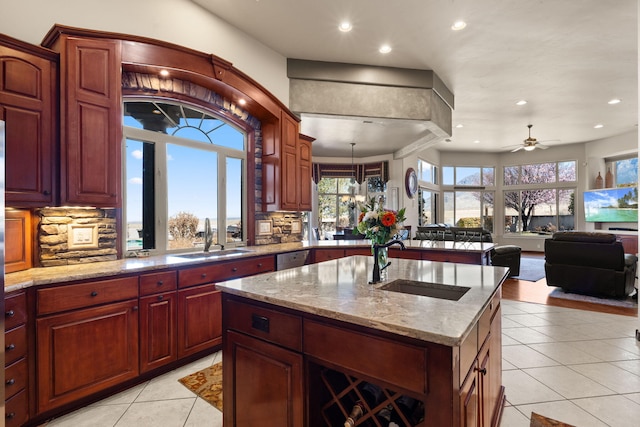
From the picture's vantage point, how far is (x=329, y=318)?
49.6 inches

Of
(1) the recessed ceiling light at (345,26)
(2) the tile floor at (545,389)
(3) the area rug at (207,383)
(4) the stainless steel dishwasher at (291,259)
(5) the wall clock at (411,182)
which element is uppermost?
(1) the recessed ceiling light at (345,26)

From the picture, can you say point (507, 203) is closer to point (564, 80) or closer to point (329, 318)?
point (564, 80)

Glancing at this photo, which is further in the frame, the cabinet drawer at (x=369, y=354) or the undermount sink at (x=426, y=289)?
the undermount sink at (x=426, y=289)

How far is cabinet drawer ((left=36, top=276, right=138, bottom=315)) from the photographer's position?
1.91 metres

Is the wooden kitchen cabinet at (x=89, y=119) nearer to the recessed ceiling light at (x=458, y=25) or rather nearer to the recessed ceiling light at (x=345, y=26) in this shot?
the recessed ceiling light at (x=345, y=26)

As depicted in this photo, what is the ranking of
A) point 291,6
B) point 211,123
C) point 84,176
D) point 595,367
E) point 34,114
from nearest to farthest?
point 34,114 < point 84,176 < point 595,367 < point 291,6 < point 211,123

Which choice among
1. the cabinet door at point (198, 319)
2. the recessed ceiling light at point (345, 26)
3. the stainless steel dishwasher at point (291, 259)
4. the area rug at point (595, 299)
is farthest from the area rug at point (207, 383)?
the area rug at point (595, 299)

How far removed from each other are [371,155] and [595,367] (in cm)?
750

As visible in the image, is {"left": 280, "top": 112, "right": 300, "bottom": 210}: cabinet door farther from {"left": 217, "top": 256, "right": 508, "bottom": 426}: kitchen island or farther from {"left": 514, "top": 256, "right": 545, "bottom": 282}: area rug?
{"left": 514, "top": 256, "right": 545, "bottom": 282}: area rug

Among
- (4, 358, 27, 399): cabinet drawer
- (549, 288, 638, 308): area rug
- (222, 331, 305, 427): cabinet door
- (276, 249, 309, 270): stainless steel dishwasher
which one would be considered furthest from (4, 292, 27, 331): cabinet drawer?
(549, 288, 638, 308): area rug

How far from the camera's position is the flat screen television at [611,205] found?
818cm

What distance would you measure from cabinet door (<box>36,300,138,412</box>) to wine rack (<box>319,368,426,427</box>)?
5.41 feet

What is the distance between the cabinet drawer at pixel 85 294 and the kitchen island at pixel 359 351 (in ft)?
3.54

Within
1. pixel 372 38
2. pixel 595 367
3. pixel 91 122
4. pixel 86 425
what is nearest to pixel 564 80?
pixel 372 38
